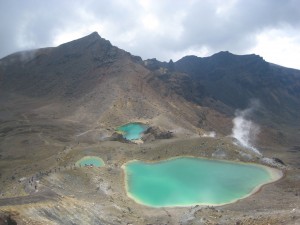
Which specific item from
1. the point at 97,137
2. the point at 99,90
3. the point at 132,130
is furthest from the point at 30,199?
the point at 99,90

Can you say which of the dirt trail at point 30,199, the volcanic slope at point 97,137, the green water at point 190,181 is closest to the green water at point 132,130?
the volcanic slope at point 97,137

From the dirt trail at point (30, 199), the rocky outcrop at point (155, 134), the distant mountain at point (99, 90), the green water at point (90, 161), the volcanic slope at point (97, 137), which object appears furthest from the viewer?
the distant mountain at point (99, 90)

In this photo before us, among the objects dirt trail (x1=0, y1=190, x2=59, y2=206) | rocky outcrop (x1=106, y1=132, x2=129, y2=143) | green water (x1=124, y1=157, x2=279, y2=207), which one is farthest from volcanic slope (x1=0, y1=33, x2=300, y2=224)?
rocky outcrop (x1=106, y1=132, x2=129, y2=143)

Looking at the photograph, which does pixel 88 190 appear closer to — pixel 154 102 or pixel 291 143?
pixel 154 102

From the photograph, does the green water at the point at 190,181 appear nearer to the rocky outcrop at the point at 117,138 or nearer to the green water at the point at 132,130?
the rocky outcrop at the point at 117,138

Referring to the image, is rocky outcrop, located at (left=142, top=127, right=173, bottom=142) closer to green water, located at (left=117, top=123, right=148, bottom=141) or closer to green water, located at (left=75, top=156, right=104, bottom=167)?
green water, located at (left=117, top=123, right=148, bottom=141)

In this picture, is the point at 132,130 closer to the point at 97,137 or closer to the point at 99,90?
the point at 97,137
